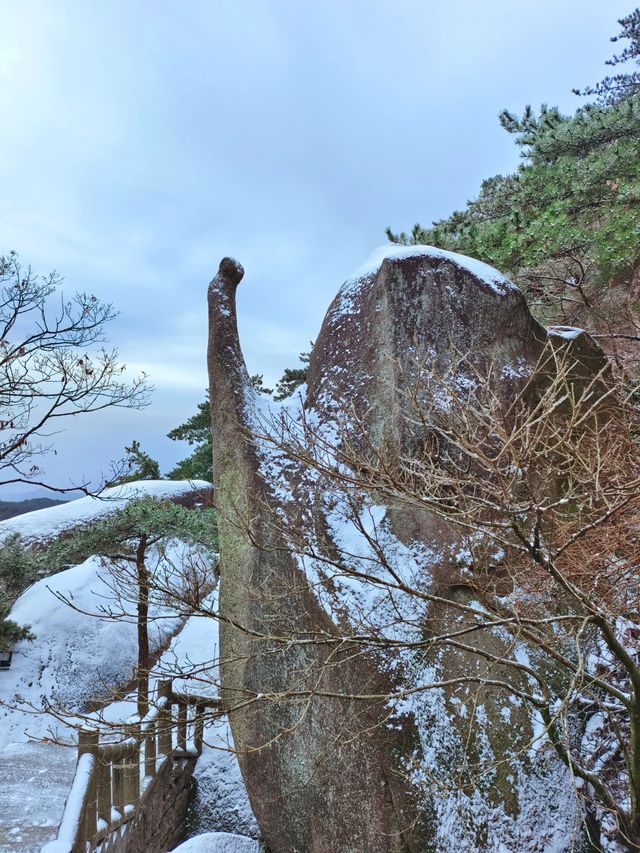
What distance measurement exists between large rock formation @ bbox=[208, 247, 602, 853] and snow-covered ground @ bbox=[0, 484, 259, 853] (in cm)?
69

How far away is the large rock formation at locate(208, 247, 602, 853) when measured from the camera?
429 cm

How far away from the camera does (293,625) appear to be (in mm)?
4664

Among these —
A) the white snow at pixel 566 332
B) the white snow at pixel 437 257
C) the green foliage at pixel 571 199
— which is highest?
the green foliage at pixel 571 199

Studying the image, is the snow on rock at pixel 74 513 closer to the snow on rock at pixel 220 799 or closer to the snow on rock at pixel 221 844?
the snow on rock at pixel 220 799

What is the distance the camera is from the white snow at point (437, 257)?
632 cm

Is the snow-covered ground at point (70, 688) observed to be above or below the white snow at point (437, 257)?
below

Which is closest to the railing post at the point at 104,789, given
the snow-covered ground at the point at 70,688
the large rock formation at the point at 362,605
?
the large rock formation at the point at 362,605

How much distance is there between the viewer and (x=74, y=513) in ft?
48.8

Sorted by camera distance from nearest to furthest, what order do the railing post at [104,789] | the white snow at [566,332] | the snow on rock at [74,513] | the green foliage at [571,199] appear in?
the railing post at [104,789]
the white snow at [566,332]
the green foliage at [571,199]
the snow on rock at [74,513]

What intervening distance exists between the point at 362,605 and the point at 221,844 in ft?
8.69

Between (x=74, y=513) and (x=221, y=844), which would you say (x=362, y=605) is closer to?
(x=221, y=844)

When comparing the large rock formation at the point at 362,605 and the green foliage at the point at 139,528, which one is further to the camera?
the green foliage at the point at 139,528

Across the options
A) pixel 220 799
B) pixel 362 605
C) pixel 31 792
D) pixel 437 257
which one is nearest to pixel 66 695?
pixel 31 792

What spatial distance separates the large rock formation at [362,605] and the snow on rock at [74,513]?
315 inches
